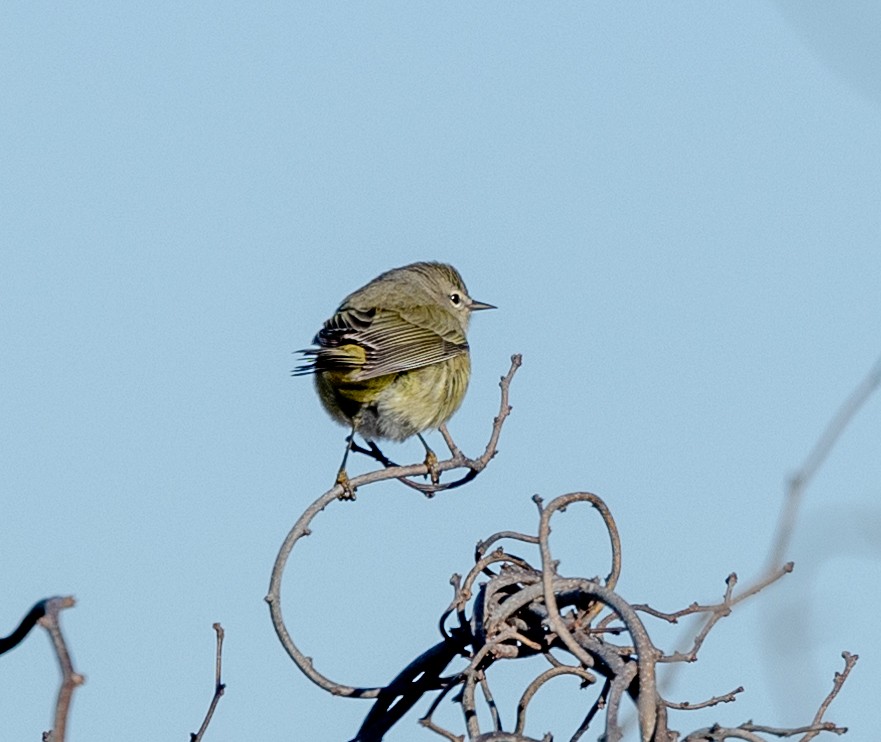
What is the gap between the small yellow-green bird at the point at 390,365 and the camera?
6.62 metres

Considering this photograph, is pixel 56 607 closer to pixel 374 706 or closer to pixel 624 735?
pixel 624 735

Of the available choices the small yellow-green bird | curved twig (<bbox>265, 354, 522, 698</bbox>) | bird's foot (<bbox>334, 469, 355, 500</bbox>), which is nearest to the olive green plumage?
the small yellow-green bird

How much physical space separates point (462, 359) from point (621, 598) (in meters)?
5.25

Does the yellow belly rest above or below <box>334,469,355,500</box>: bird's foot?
above

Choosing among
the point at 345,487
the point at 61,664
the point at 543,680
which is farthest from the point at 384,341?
the point at 61,664

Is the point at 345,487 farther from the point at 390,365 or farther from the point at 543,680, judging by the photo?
the point at 390,365

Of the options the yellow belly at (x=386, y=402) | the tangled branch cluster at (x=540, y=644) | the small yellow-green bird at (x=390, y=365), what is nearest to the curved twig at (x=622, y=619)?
the tangled branch cluster at (x=540, y=644)

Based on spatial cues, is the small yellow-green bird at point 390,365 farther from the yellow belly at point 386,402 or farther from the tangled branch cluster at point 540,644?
the tangled branch cluster at point 540,644

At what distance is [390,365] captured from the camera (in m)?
6.70

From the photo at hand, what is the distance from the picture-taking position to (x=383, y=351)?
22.5 ft

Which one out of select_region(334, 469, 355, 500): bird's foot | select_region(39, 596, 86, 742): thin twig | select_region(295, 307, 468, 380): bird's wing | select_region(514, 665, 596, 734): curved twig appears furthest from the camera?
select_region(295, 307, 468, 380): bird's wing

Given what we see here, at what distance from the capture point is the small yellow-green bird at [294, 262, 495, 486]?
6621 millimetres

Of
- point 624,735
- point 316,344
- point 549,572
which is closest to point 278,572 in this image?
point 549,572

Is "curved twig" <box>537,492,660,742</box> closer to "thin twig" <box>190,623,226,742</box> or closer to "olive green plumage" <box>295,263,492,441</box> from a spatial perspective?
"thin twig" <box>190,623,226,742</box>
